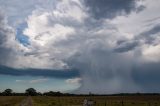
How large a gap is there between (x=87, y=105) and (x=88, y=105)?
295 millimetres

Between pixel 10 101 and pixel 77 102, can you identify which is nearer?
pixel 77 102

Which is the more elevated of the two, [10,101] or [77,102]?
[10,101]

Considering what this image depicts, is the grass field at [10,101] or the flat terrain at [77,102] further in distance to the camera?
the grass field at [10,101]

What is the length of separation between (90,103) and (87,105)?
697 mm

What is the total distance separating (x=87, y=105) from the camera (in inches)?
1858

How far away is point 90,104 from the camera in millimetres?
47312

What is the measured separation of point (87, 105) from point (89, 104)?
14.9 inches

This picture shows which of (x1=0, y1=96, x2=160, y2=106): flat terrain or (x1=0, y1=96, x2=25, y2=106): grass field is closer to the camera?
(x1=0, y1=96, x2=160, y2=106): flat terrain

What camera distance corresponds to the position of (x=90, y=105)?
47.2 m

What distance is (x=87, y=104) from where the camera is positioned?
47.6 metres

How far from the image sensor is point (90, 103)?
4762 centimetres

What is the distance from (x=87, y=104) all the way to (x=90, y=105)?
0.58m

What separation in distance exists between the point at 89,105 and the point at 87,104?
563 mm
